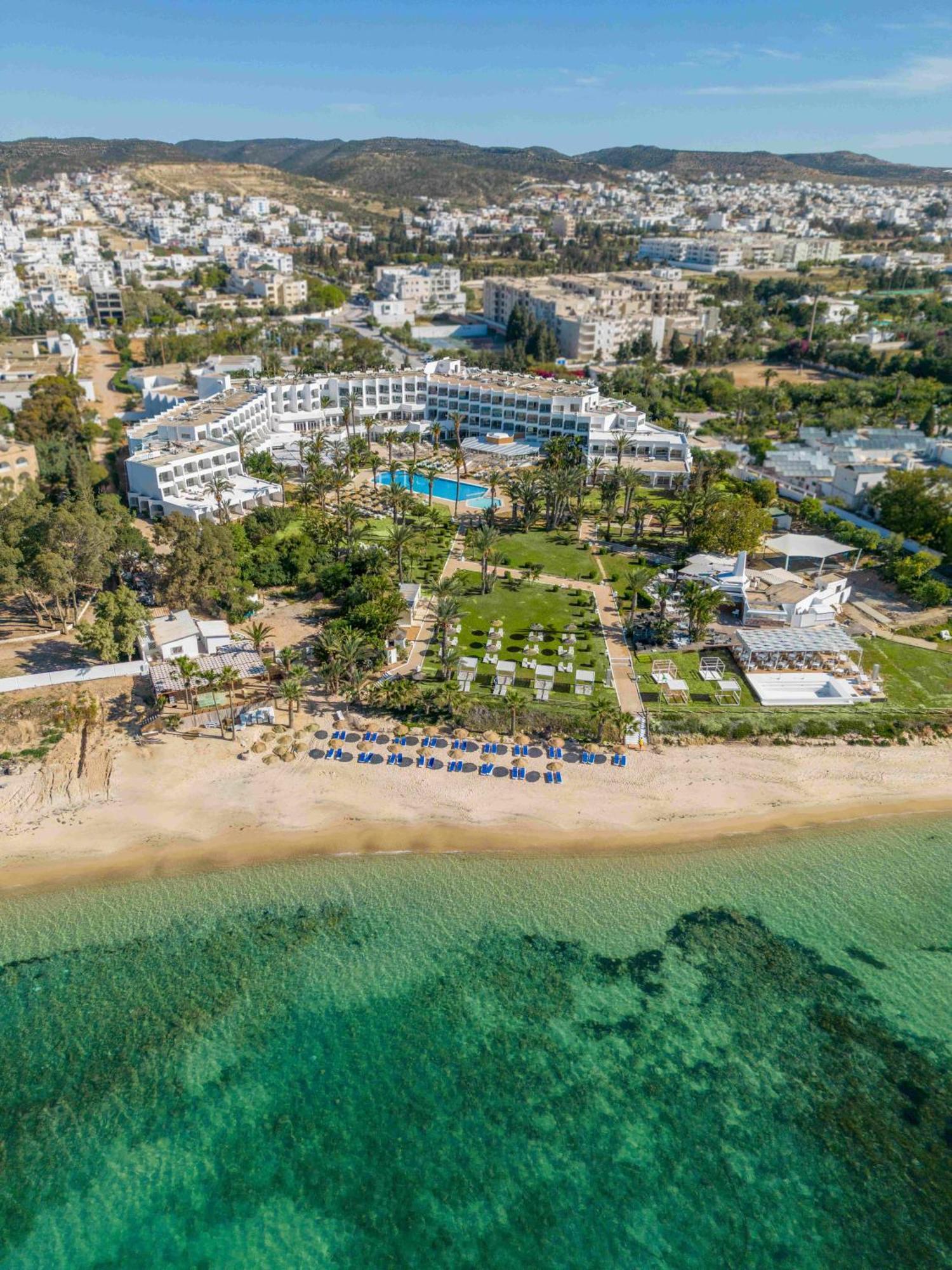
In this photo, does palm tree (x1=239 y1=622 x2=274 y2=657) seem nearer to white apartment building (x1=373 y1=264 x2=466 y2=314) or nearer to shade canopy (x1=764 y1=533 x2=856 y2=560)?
shade canopy (x1=764 y1=533 x2=856 y2=560)

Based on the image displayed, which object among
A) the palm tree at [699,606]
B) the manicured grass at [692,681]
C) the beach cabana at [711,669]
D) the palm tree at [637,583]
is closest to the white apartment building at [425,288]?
the palm tree at [637,583]

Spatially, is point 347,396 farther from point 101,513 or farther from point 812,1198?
point 812,1198

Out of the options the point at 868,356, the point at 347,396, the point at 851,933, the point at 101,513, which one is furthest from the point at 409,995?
the point at 868,356

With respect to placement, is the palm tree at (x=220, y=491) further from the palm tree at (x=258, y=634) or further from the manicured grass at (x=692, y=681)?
the manicured grass at (x=692, y=681)

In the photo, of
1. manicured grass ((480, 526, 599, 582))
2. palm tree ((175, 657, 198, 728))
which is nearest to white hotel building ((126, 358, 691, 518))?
manicured grass ((480, 526, 599, 582))

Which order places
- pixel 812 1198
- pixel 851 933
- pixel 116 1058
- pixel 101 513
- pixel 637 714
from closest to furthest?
1. pixel 812 1198
2. pixel 116 1058
3. pixel 851 933
4. pixel 637 714
5. pixel 101 513
